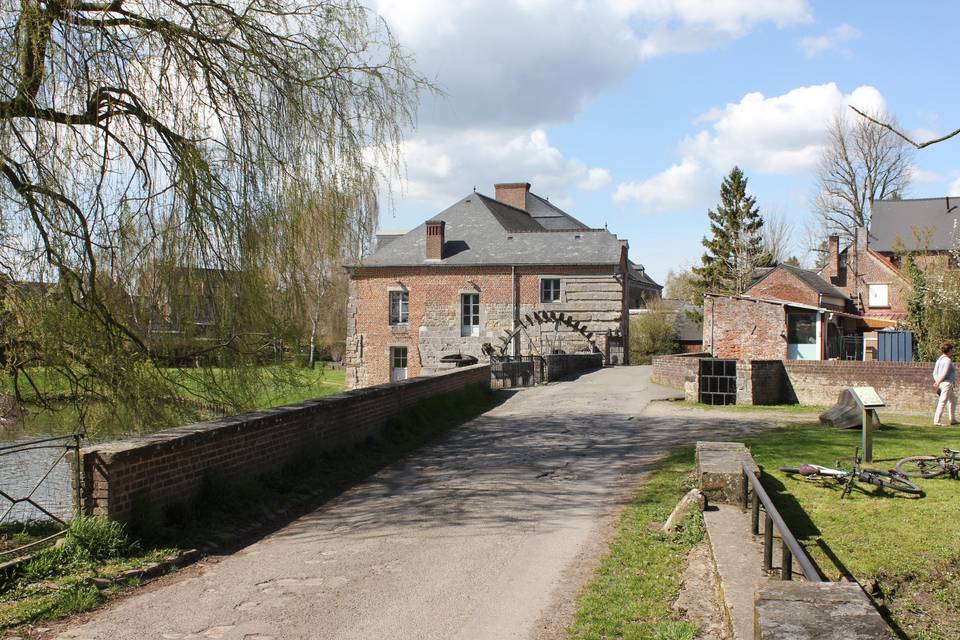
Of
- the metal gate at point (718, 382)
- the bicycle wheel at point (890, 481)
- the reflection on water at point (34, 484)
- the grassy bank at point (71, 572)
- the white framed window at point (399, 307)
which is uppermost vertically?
the white framed window at point (399, 307)

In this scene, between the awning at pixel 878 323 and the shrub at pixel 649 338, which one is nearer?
the awning at pixel 878 323

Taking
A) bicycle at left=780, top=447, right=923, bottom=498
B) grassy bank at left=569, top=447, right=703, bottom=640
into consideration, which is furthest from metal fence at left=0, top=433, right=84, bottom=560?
bicycle at left=780, top=447, right=923, bottom=498

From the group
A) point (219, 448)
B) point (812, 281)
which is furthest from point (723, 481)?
point (812, 281)

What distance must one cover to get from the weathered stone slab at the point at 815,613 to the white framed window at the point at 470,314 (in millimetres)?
32743

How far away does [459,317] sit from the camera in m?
36.6

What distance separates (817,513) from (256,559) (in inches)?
206

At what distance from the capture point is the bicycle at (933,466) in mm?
9086

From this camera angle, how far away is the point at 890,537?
695 centimetres

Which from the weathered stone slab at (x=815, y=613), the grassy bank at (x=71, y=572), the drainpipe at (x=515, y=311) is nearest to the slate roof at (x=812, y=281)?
the drainpipe at (x=515, y=311)

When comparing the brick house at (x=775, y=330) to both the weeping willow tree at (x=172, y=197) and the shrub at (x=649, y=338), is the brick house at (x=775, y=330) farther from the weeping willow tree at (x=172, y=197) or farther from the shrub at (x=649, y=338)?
the weeping willow tree at (x=172, y=197)

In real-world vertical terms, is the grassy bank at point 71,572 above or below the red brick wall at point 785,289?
below

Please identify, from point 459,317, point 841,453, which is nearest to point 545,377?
point 459,317

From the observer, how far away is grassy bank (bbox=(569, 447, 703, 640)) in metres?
5.11

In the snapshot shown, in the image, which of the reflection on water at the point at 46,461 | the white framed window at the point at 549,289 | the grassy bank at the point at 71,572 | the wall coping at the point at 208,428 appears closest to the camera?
the grassy bank at the point at 71,572
